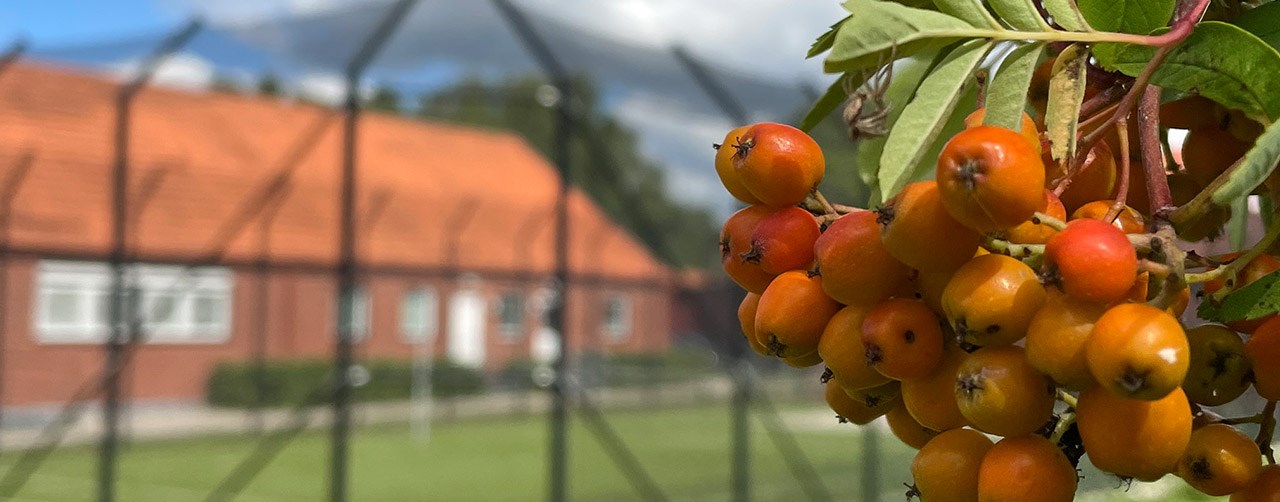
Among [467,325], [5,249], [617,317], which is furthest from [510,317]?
[5,249]

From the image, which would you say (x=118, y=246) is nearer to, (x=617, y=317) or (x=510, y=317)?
(x=617, y=317)

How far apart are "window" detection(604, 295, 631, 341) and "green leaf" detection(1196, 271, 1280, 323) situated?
37.8 ft

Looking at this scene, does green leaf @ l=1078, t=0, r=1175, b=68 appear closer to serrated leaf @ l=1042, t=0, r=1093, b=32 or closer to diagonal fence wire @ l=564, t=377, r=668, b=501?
serrated leaf @ l=1042, t=0, r=1093, b=32

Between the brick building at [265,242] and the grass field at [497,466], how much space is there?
723 millimetres

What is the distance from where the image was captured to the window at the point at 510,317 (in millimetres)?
14508

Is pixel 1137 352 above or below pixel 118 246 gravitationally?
above

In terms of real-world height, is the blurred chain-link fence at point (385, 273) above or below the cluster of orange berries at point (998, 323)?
below

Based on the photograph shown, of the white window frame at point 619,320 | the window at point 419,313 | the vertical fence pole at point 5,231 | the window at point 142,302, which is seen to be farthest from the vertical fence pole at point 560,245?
the window at point 419,313

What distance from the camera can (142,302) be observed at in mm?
10547

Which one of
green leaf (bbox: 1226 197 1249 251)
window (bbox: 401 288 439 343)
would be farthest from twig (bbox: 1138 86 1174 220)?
window (bbox: 401 288 439 343)

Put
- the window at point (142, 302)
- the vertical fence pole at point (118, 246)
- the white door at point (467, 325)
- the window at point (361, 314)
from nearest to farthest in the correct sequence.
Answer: the vertical fence pole at point (118, 246) → the window at point (142, 302) → the window at point (361, 314) → the white door at point (467, 325)

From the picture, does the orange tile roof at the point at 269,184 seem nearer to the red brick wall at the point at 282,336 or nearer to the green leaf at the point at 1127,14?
the red brick wall at the point at 282,336

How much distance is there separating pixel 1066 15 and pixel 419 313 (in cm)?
1390

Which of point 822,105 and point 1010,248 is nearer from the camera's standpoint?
point 1010,248
